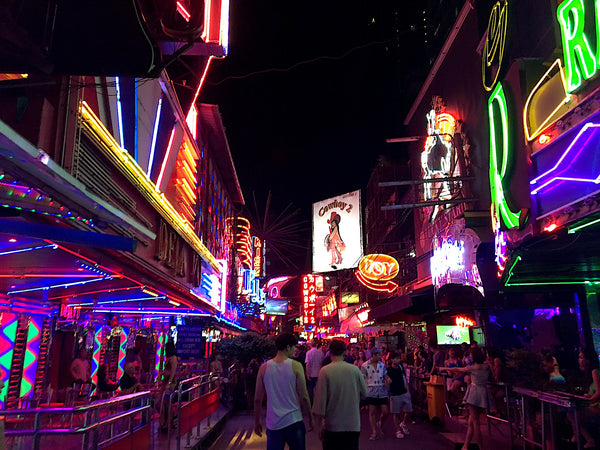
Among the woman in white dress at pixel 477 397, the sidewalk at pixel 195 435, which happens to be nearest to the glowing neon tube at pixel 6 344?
the sidewalk at pixel 195 435

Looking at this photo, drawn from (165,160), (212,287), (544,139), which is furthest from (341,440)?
(212,287)

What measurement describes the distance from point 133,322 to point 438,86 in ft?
51.3

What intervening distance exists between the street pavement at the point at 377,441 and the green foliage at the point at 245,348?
558 cm

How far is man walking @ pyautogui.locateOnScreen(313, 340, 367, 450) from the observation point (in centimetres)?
591

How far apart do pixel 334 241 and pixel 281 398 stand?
2388 centimetres

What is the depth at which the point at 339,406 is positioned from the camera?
19.6ft

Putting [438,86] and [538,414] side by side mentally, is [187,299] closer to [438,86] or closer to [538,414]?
[538,414]

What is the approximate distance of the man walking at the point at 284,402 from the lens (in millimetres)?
5820

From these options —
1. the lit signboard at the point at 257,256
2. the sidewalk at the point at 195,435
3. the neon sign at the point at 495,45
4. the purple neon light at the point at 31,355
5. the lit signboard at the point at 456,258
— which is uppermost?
the lit signboard at the point at 257,256

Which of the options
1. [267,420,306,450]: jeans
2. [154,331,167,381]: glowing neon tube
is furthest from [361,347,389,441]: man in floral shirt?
[154,331,167,381]: glowing neon tube

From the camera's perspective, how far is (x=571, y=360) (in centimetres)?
1262

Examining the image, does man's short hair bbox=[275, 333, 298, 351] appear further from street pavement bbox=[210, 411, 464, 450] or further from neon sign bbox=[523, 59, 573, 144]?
neon sign bbox=[523, 59, 573, 144]

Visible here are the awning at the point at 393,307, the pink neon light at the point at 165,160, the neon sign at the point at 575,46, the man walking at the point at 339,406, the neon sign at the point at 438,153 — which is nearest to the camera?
the man walking at the point at 339,406

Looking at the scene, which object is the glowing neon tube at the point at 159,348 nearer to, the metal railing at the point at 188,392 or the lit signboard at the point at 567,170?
the metal railing at the point at 188,392
